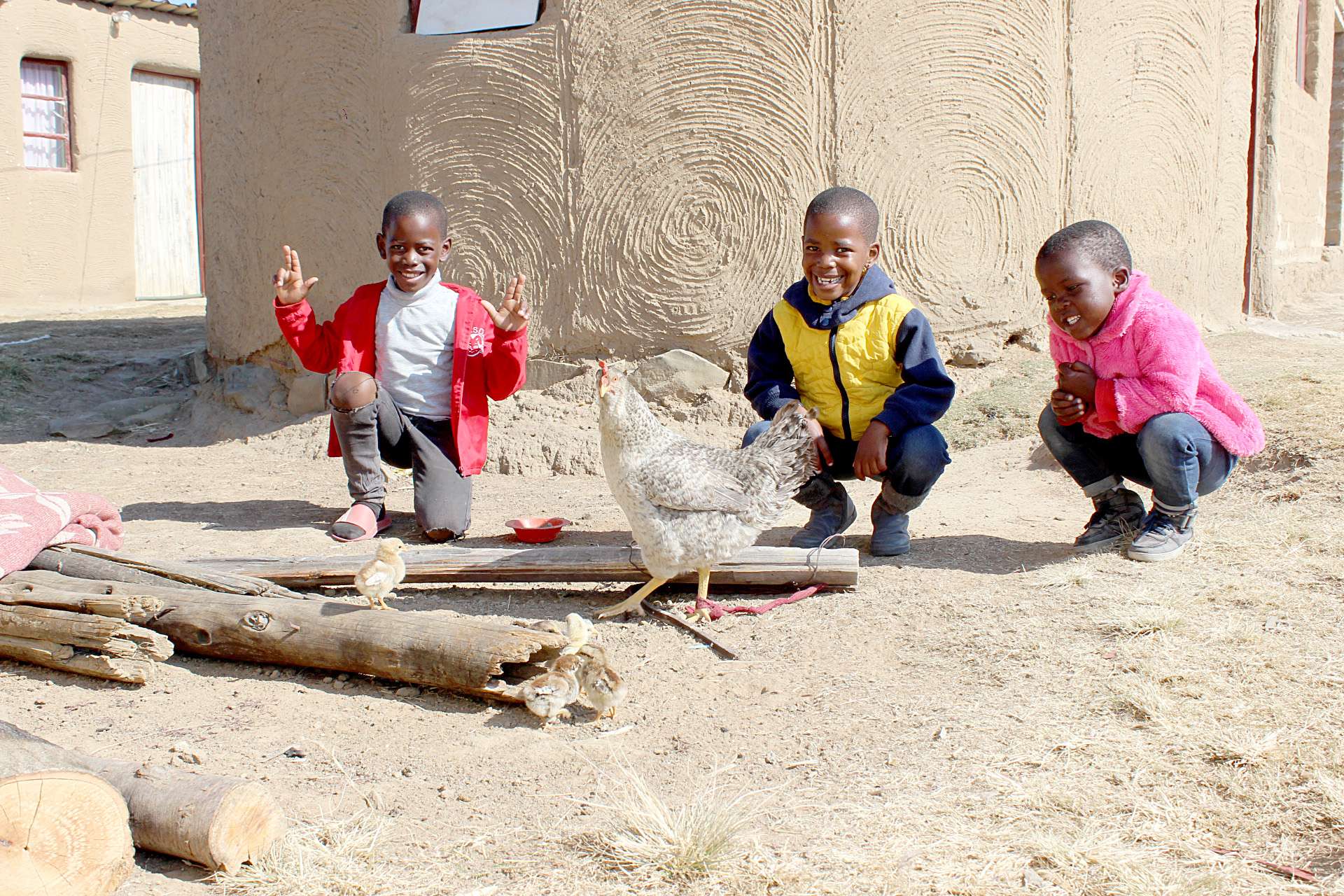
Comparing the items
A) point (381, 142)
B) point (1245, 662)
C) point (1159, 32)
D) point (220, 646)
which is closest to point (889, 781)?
point (1245, 662)

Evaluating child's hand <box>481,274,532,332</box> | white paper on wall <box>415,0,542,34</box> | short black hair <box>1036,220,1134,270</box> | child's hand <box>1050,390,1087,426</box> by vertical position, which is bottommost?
child's hand <box>1050,390,1087,426</box>

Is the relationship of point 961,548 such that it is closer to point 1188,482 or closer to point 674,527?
point 1188,482

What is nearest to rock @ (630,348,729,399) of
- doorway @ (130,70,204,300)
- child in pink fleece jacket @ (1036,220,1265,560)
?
child in pink fleece jacket @ (1036,220,1265,560)

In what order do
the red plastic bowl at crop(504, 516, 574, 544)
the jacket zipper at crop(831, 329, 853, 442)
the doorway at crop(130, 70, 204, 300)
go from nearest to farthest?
the jacket zipper at crop(831, 329, 853, 442)
the red plastic bowl at crop(504, 516, 574, 544)
the doorway at crop(130, 70, 204, 300)

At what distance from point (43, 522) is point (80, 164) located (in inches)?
433

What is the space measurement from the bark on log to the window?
12.5 meters

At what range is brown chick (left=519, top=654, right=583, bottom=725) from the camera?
2.75 metres

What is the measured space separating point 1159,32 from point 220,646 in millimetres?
6252

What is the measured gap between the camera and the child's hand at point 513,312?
14.3 feet

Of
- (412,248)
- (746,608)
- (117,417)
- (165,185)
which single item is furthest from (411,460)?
(165,185)

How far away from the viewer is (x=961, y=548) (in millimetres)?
4242

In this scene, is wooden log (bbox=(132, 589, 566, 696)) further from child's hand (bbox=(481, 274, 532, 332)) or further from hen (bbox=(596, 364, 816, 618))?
child's hand (bbox=(481, 274, 532, 332))

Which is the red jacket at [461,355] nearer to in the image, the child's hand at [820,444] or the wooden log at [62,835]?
the child's hand at [820,444]

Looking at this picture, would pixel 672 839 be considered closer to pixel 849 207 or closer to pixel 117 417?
pixel 849 207
